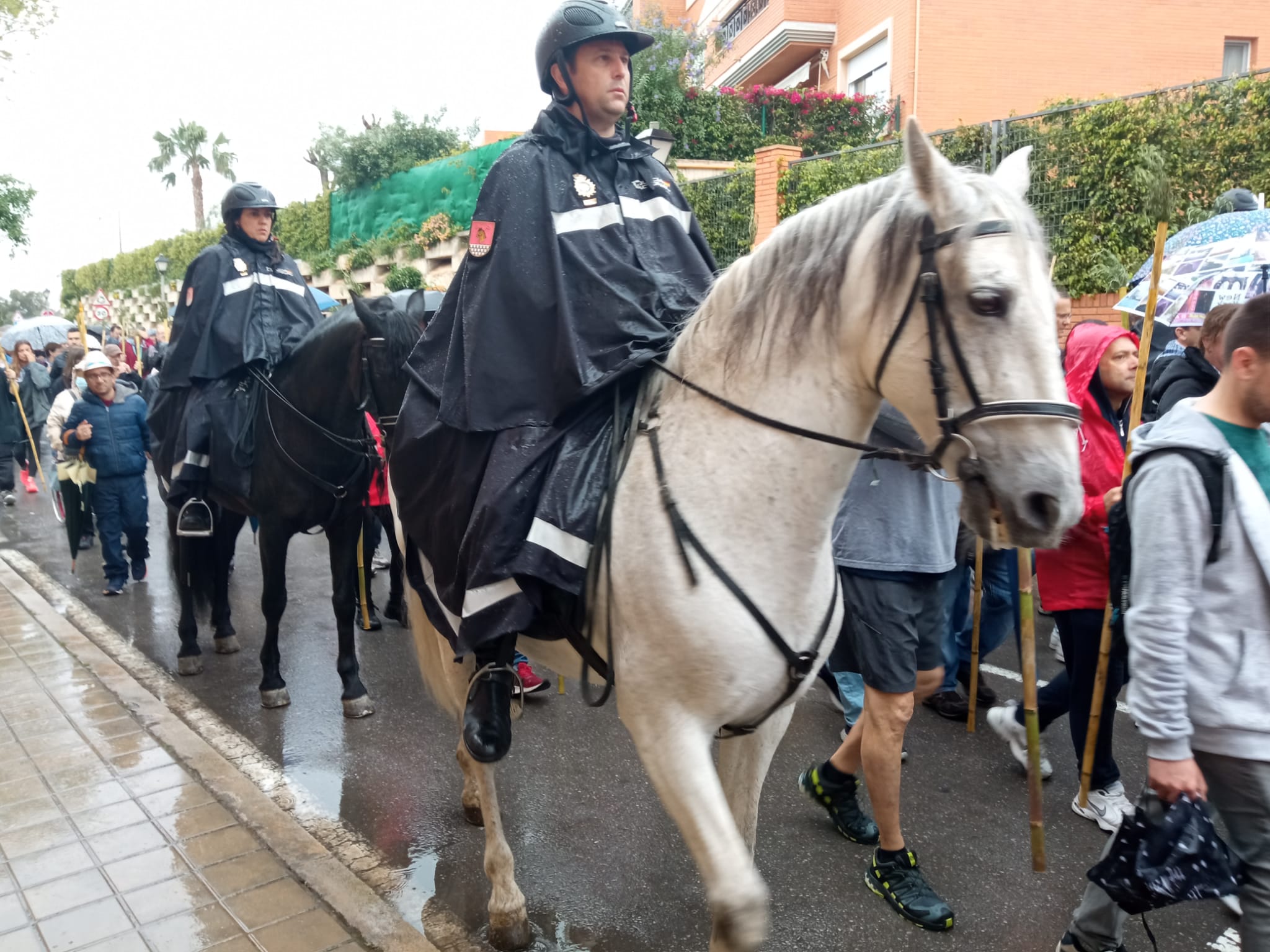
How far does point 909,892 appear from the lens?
3115mm

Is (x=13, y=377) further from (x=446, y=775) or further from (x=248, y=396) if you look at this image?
(x=446, y=775)

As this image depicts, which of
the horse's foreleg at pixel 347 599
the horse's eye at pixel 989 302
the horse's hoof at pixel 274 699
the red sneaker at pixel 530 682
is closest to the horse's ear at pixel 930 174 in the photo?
the horse's eye at pixel 989 302

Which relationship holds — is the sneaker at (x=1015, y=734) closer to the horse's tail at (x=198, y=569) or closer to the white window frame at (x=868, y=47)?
the horse's tail at (x=198, y=569)

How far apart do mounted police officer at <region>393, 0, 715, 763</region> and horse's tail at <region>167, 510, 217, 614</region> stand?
3768 mm

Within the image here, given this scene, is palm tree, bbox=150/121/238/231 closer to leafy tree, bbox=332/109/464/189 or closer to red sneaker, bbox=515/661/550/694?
leafy tree, bbox=332/109/464/189

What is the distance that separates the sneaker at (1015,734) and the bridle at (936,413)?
2.27 m

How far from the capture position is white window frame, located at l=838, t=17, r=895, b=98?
18312mm

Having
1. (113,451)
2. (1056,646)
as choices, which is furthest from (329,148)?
(1056,646)

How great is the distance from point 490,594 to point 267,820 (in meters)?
2.06

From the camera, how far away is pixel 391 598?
22.6ft

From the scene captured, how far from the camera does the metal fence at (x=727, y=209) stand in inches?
496

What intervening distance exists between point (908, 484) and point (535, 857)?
6.78ft

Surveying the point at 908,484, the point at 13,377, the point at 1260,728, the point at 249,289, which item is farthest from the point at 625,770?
the point at 13,377

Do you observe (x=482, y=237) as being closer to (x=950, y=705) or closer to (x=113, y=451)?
(x=950, y=705)
